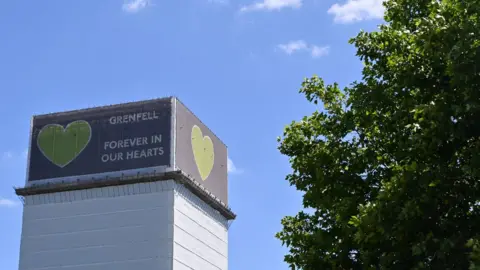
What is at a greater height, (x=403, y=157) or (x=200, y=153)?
(x=200, y=153)

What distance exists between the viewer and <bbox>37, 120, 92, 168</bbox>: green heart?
9594 cm

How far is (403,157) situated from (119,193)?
7413cm

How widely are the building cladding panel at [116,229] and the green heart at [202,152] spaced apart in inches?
182

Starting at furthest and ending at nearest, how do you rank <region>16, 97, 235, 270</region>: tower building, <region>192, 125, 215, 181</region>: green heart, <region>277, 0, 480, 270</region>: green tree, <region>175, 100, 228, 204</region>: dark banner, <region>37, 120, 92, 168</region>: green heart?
<region>192, 125, 215, 181</region>: green heart, <region>37, 120, 92, 168</region>: green heart, <region>175, 100, 228, 204</region>: dark banner, <region>16, 97, 235, 270</region>: tower building, <region>277, 0, 480, 270</region>: green tree

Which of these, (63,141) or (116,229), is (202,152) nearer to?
(116,229)

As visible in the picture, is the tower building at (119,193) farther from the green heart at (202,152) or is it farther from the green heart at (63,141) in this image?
the green heart at (202,152)

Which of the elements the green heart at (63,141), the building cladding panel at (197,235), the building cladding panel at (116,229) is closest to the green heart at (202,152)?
the building cladding panel at (197,235)

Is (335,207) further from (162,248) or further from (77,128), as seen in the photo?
(77,128)

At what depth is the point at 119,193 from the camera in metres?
92.6

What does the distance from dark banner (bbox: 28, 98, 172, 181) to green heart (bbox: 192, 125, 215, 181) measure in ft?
21.4

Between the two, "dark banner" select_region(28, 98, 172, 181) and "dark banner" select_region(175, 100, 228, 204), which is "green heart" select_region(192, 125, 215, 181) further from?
"dark banner" select_region(28, 98, 172, 181)

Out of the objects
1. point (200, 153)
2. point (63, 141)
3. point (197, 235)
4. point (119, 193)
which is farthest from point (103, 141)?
point (197, 235)

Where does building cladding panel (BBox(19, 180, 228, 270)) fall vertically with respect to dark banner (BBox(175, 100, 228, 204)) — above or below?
below

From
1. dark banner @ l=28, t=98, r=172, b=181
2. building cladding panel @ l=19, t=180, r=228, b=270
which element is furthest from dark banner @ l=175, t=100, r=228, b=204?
building cladding panel @ l=19, t=180, r=228, b=270
